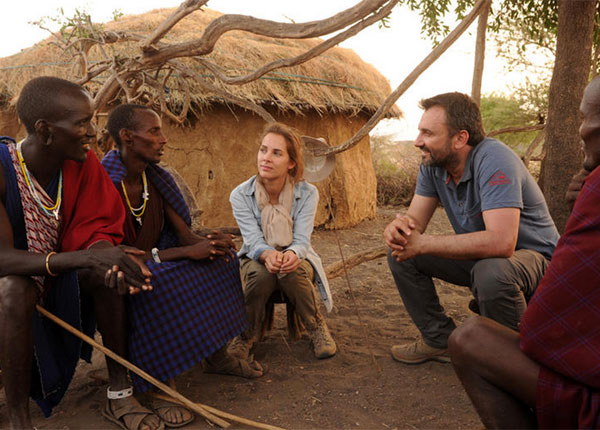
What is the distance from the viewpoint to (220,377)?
9.73 ft

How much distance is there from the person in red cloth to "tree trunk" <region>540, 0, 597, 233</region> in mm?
2648

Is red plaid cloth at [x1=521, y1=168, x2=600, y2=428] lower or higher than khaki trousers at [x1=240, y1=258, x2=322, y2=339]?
higher

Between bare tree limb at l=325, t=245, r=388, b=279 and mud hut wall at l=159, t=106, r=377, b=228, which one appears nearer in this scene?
bare tree limb at l=325, t=245, r=388, b=279

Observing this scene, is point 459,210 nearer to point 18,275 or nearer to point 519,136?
point 18,275

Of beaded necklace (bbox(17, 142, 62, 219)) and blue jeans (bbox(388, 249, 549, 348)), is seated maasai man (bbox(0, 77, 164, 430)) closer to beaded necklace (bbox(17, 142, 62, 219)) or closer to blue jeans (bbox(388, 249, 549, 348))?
beaded necklace (bbox(17, 142, 62, 219))

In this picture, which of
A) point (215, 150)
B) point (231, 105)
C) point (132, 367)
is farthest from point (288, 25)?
point (215, 150)

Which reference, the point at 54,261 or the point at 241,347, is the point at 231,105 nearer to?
the point at 241,347

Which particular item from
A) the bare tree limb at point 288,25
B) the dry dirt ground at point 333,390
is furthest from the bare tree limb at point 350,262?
the bare tree limb at point 288,25

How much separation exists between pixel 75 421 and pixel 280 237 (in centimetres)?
148

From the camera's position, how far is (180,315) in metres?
2.56

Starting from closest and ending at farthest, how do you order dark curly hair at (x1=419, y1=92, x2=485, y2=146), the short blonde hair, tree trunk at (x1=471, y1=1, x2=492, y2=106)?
→ dark curly hair at (x1=419, y1=92, x2=485, y2=146) → the short blonde hair → tree trunk at (x1=471, y1=1, x2=492, y2=106)

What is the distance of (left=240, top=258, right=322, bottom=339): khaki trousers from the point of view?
306 centimetres

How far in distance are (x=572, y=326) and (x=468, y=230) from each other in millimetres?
1480

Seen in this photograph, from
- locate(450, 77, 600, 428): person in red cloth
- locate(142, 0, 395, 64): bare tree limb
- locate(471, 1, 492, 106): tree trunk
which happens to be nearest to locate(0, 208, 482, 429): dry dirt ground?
locate(450, 77, 600, 428): person in red cloth
